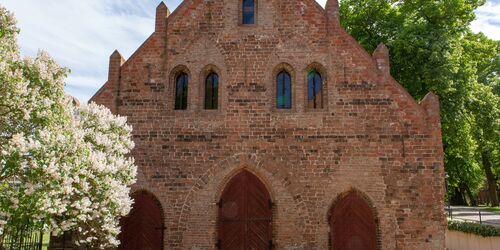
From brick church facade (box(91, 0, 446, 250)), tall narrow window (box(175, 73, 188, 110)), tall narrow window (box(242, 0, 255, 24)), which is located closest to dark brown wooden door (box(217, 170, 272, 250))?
brick church facade (box(91, 0, 446, 250))

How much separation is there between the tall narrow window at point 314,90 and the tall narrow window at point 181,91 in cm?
429

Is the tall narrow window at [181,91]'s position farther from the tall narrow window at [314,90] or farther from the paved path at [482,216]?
the paved path at [482,216]

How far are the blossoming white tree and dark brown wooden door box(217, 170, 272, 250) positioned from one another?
12.6 ft

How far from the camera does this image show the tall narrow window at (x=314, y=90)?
13445 mm

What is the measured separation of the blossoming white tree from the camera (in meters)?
6.98

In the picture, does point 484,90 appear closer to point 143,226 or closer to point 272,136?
point 272,136

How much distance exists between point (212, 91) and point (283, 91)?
2.48 meters

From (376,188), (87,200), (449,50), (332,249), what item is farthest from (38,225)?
(449,50)

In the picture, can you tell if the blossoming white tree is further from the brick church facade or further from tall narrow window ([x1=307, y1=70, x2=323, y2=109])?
tall narrow window ([x1=307, y1=70, x2=323, y2=109])

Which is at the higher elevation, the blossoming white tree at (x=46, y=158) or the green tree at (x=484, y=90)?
the green tree at (x=484, y=90)

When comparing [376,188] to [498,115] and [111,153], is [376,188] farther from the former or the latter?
[498,115]

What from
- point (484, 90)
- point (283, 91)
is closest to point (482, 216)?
point (484, 90)

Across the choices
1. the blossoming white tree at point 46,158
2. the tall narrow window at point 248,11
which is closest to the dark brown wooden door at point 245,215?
the blossoming white tree at point 46,158

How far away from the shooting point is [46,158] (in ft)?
23.4
